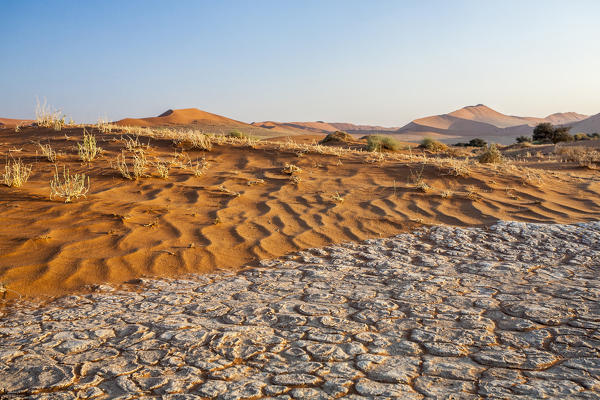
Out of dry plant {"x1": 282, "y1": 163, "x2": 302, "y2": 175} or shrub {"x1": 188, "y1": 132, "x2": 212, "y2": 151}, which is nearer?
dry plant {"x1": 282, "y1": 163, "x2": 302, "y2": 175}

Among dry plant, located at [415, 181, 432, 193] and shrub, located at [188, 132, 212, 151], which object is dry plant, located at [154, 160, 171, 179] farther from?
dry plant, located at [415, 181, 432, 193]

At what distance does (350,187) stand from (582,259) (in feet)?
9.82

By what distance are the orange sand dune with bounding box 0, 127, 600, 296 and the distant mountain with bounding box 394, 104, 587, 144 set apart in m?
52.0

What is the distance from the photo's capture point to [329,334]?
2.49 metres

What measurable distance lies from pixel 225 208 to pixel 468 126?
283 ft

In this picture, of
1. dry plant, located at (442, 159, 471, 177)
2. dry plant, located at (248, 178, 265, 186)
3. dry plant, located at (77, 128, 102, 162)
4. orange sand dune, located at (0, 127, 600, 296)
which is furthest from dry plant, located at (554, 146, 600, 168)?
dry plant, located at (77, 128, 102, 162)

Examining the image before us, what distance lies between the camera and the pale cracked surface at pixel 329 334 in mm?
1944

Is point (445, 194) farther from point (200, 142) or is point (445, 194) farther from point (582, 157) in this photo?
point (582, 157)

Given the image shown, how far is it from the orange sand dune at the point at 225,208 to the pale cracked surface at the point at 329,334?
1.50 feet

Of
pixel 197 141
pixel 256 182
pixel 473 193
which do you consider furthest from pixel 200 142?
pixel 473 193

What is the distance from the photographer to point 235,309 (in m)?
2.90

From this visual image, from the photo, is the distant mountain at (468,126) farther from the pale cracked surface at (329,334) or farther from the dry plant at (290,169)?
the pale cracked surface at (329,334)

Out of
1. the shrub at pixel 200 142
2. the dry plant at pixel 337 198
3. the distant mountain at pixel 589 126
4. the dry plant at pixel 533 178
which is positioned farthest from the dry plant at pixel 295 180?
the distant mountain at pixel 589 126

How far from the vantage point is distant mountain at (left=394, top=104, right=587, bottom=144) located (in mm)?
66938
